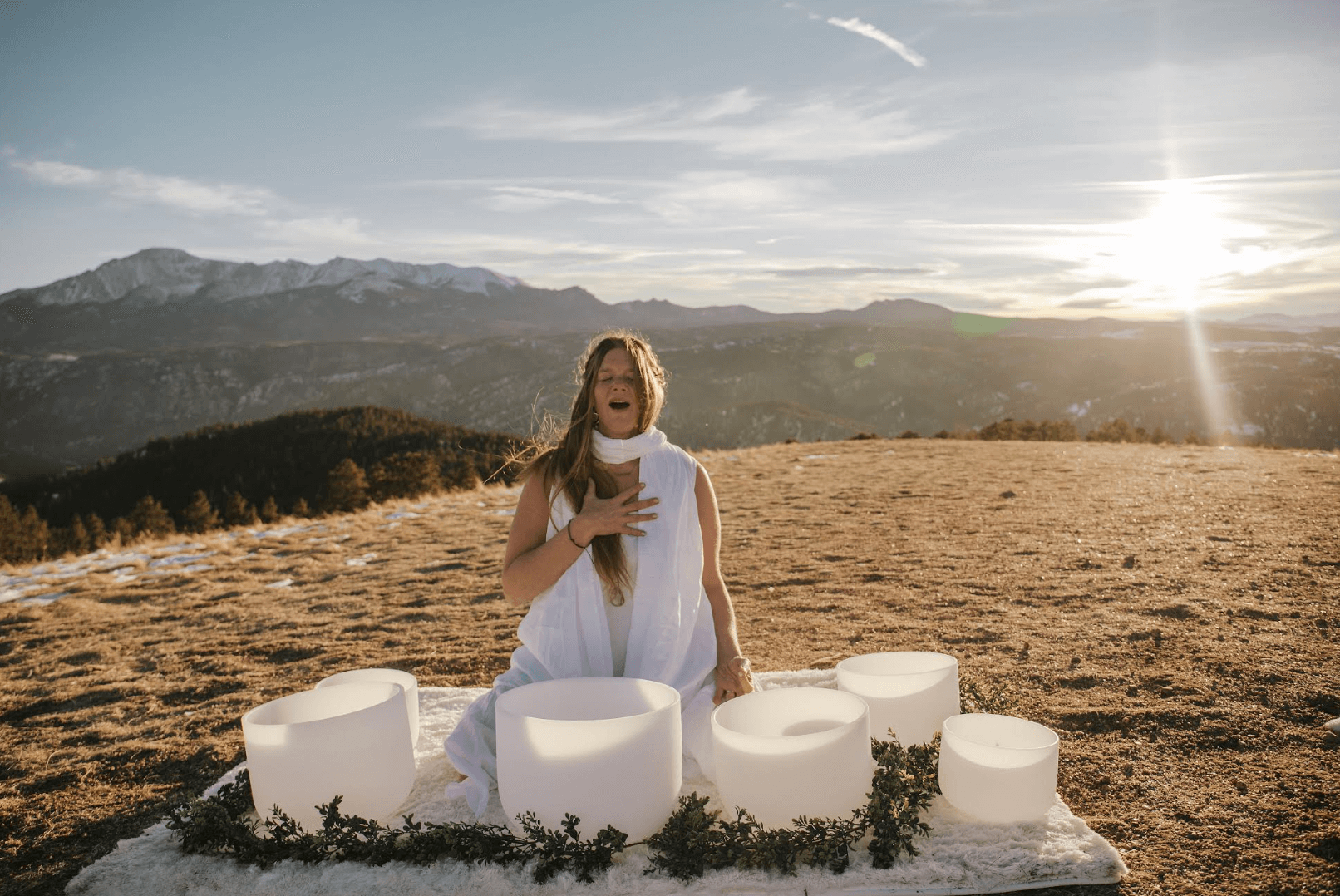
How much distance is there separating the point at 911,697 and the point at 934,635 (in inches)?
92.8

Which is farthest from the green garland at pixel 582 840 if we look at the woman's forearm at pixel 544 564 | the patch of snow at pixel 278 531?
the patch of snow at pixel 278 531

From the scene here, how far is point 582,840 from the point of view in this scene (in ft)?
8.75

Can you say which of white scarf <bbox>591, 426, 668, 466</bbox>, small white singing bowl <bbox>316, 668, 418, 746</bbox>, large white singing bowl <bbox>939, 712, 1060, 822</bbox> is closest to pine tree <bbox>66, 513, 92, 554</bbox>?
small white singing bowl <bbox>316, 668, 418, 746</bbox>

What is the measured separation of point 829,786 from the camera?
105 inches

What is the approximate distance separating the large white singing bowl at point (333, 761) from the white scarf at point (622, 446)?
3.98 feet

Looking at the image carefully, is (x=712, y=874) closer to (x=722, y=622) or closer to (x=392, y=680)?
(x=722, y=622)

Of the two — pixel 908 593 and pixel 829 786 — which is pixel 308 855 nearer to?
pixel 829 786

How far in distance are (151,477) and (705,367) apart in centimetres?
11918

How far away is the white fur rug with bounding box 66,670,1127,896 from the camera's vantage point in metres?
2.53

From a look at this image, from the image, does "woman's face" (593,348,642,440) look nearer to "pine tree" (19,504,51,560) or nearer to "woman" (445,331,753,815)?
"woman" (445,331,753,815)

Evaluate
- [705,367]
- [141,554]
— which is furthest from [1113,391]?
[141,554]

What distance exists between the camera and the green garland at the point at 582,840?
261cm

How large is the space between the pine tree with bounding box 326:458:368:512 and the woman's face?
40544 mm

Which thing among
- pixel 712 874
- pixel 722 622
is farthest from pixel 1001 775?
pixel 722 622
